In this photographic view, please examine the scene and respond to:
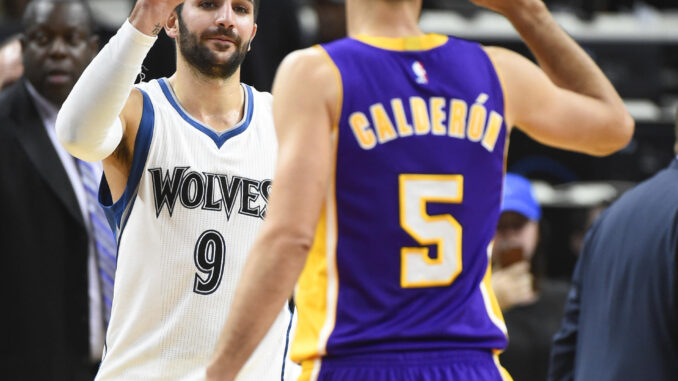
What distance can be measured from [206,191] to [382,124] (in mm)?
1153

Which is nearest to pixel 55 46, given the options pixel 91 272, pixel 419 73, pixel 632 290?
pixel 91 272

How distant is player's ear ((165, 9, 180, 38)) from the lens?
3.62 m

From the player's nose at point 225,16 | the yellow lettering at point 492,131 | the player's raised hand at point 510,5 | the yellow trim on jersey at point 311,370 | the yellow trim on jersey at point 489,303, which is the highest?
the player's raised hand at point 510,5

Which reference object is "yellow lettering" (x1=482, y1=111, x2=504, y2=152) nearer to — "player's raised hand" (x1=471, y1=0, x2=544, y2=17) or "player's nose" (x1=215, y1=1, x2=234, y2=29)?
"player's raised hand" (x1=471, y1=0, x2=544, y2=17)

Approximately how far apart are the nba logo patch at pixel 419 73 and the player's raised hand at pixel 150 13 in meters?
0.87

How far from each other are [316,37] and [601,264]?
3.70m

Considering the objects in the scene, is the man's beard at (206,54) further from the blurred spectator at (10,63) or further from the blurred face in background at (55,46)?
the blurred spectator at (10,63)

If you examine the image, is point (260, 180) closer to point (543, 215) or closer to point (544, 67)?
point (544, 67)

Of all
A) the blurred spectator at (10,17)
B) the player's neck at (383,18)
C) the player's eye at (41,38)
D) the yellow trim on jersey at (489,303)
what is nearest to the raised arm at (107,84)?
the player's neck at (383,18)

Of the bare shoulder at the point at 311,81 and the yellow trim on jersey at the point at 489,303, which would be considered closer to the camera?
the bare shoulder at the point at 311,81

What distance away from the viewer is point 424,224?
8.19 feet

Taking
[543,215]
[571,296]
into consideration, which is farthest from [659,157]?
[571,296]

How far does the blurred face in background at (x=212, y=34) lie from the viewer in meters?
3.54

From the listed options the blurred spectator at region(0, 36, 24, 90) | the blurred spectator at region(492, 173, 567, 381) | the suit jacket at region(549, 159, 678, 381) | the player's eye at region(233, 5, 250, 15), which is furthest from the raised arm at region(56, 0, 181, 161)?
the blurred spectator at region(0, 36, 24, 90)
